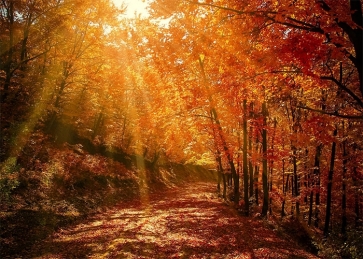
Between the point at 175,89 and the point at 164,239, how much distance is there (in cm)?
855

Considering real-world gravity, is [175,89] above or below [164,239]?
above

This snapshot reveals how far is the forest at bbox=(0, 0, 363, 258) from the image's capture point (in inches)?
261

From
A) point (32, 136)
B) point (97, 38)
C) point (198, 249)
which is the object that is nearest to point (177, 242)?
point (198, 249)

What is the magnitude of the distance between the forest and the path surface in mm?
308

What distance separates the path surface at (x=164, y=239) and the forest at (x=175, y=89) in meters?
0.31

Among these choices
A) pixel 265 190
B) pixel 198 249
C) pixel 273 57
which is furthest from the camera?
pixel 265 190

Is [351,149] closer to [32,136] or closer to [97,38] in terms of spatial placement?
[97,38]

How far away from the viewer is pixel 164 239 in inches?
450

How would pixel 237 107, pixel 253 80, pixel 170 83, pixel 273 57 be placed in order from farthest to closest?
1. pixel 237 107
2. pixel 170 83
3. pixel 253 80
4. pixel 273 57

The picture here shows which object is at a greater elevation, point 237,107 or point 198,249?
point 237,107

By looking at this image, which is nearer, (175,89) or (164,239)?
(164,239)

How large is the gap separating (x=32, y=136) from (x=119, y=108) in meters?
13.5

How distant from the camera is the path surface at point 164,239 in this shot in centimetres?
945

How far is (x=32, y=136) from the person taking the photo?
16.8 m
